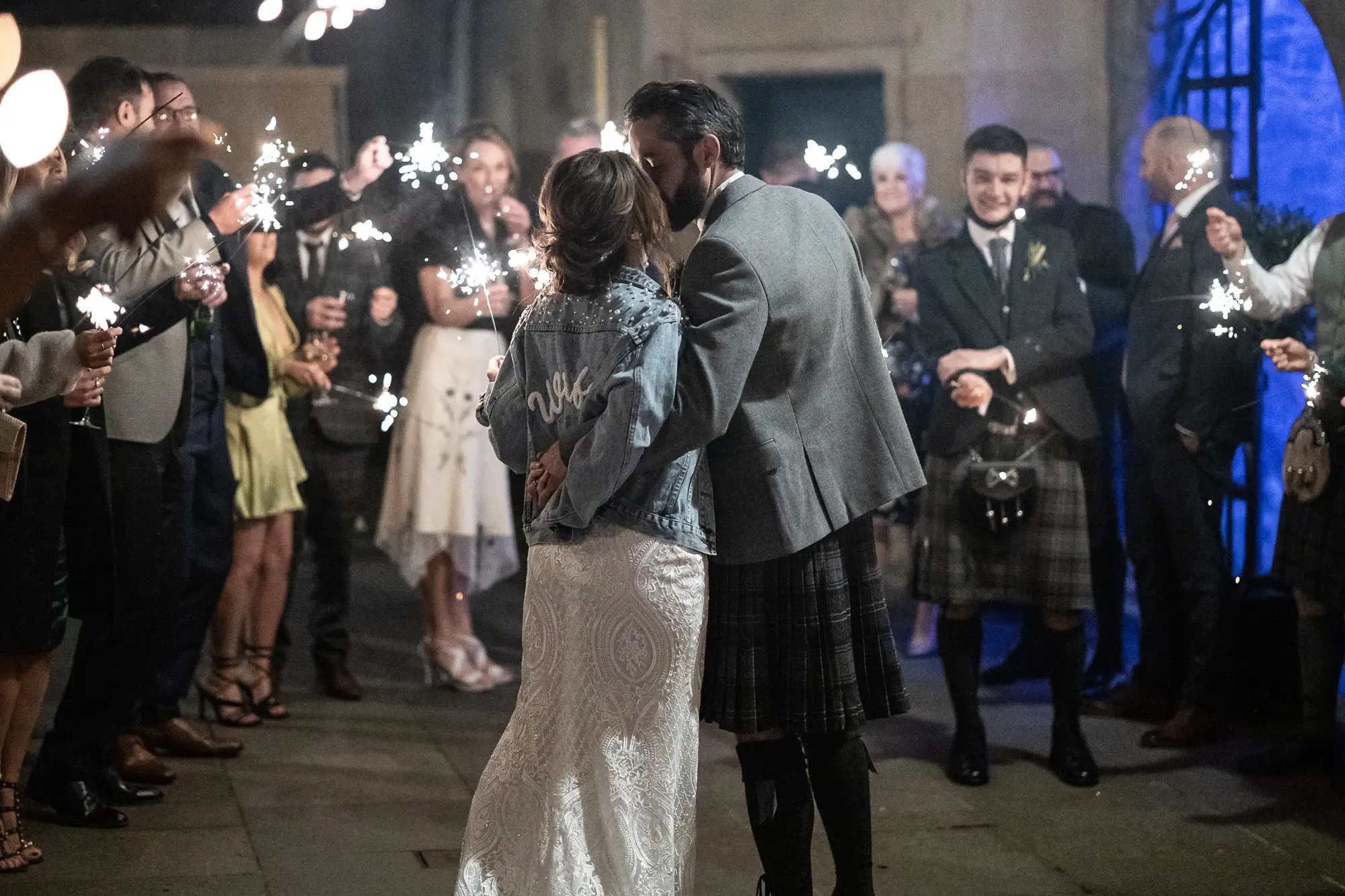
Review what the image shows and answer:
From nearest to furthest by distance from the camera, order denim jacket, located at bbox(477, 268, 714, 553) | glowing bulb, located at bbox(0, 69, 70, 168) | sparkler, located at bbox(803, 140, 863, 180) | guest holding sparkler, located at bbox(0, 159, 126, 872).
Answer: glowing bulb, located at bbox(0, 69, 70, 168)
denim jacket, located at bbox(477, 268, 714, 553)
guest holding sparkler, located at bbox(0, 159, 126, 872)
sparkler, located at bbox(803, 140, 863, 180)

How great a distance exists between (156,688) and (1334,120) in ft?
12.8

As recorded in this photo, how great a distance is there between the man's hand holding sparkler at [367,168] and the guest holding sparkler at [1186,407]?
2.43 m

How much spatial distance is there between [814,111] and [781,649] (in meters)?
4.77

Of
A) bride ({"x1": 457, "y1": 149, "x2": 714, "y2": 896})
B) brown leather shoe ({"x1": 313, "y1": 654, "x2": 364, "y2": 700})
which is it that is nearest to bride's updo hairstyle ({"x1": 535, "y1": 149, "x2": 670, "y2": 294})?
bride ({"x1": 457, "y1": 149, "x2": 714, "y2": 896})

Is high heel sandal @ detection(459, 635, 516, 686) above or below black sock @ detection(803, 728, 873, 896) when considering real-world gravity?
below

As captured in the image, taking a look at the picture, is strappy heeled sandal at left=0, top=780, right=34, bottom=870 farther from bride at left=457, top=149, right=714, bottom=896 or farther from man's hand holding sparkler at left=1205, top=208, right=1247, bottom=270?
man's hand holding sparkler at left=1205, top=208, right=1247, bottom=270

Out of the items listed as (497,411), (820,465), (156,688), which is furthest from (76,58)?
(820,465)

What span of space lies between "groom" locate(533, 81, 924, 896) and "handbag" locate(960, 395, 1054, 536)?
5.01 ft

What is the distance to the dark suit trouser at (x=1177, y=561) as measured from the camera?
4785 mm

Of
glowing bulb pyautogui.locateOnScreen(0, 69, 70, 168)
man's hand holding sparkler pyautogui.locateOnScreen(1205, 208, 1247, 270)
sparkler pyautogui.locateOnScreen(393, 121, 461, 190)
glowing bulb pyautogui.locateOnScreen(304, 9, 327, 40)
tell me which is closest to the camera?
glowing bulb pyautogui.locateOnScreen(0, 69, 70, 168)

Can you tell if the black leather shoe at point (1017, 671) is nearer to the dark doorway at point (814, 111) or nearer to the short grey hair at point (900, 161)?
the short grey hair at point (900, 161)

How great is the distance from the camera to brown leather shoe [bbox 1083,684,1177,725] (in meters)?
5.04

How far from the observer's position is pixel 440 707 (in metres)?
5.19

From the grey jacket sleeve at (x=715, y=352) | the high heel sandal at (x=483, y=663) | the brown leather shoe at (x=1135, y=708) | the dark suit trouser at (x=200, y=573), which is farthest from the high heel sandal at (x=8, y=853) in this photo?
the brown leather shoe at (x=1135, y=708)
